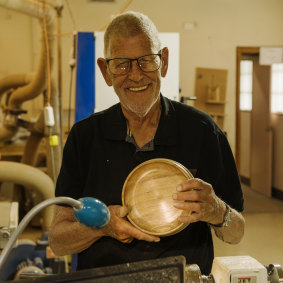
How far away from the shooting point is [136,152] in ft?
4.23

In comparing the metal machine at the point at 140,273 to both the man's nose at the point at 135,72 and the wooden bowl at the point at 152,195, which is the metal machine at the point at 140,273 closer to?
the wooden bowl at the point at 152,195

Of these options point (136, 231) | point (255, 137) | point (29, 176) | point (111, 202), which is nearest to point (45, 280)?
point (136, 231)

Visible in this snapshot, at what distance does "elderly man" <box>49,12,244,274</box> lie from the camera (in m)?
1.23

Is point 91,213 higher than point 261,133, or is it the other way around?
point 91,213

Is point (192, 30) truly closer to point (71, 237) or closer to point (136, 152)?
point (136, 152)

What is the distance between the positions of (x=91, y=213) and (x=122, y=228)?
45cm

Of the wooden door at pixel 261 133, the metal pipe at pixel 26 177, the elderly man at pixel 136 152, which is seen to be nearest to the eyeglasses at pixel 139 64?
→ the elderly man at pixel 136 152

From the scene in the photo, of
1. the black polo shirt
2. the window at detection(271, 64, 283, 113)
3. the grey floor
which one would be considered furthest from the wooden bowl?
the window at detection(271, 64, 283, 113)

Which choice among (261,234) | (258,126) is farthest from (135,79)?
(258,126)

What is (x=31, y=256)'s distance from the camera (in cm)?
265

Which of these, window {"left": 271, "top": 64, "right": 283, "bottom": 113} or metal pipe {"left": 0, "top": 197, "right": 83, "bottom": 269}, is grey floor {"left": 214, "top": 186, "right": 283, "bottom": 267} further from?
metal pipe {"left": 0, "top": 197, "right": 83, "bottom": 269}

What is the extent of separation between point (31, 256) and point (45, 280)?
85.0 inches

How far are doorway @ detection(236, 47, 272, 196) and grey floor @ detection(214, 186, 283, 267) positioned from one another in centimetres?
37

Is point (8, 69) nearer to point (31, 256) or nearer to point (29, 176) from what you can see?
point (29, 176)
